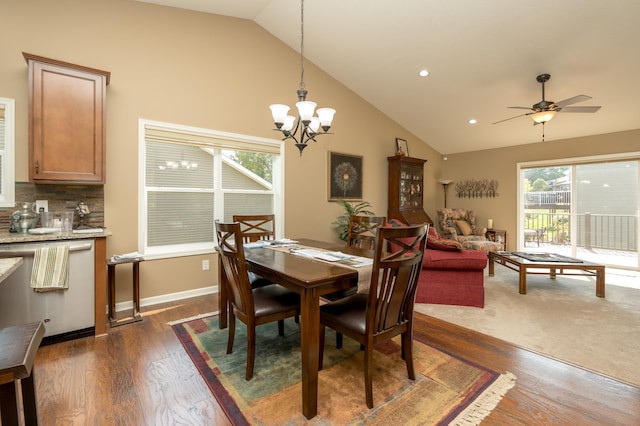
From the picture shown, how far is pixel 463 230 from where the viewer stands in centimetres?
614

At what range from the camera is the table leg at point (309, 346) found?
1.56m

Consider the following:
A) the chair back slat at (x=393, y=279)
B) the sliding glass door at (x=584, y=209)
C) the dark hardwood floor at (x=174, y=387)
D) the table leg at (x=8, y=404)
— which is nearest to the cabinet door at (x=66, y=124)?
the dark hardwood floor at (x=174, y=387)

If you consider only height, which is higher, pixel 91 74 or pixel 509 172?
pixel 91 74

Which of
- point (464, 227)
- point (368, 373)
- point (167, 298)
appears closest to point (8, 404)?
point (368, 373)

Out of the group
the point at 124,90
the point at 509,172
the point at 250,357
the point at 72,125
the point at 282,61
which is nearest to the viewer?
the point at 250,357

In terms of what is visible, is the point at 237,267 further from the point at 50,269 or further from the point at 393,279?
the point at 50,269

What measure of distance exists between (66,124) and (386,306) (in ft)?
9.85

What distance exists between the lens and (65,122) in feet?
8.26

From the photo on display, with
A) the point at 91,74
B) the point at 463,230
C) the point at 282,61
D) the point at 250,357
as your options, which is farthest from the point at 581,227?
the point at 91,74

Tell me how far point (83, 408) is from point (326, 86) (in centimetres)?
470

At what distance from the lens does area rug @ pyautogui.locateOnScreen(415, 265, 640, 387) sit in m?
2.23

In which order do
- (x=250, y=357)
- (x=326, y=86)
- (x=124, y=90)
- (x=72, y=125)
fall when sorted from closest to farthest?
(x=250, y=357) < (x=72, y=125) < (x=124, y=90) < (x=326, y=86)

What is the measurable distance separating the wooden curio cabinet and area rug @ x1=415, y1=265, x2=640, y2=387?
207 cm

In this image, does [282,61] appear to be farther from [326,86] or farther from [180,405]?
[180,405]
